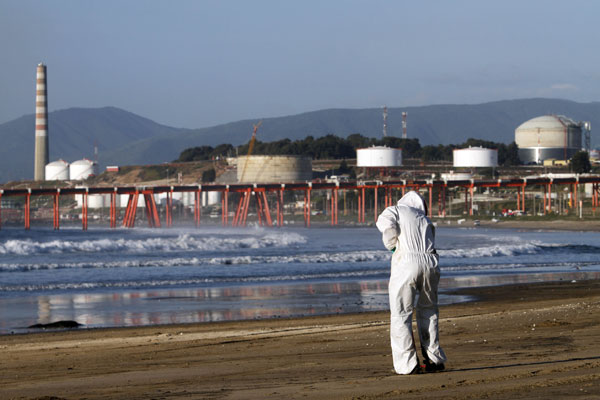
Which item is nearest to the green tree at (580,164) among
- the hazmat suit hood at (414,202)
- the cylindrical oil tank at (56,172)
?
the cylindrical oil tank at (56,172)

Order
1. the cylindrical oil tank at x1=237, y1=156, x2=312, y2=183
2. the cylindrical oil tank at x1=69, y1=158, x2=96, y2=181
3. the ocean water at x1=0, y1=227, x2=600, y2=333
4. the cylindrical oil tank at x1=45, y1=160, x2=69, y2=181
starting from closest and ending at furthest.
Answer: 1. the ocean water at x1=0, y1=227, x2=600, y2=333
2. the cylindrical oil tank at x1=237, y1=156, x2=312, y2=183
3. the cylindrical oil tank at x1=45, y1=160, x2=69, y2=181
4. the cylindrical oil tank at x1=69, y1=158, x2=96, y2=181

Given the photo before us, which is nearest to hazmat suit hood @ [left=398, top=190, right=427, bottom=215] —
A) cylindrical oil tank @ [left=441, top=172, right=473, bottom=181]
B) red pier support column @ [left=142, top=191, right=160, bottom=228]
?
red pier support column @ [left=142, top=191, right=160, bottom=228]

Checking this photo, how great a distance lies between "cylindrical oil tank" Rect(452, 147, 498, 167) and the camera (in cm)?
12612

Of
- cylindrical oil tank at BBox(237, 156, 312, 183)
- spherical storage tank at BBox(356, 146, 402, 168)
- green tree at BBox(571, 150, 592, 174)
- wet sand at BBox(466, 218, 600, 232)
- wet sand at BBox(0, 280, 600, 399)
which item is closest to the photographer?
wet sand at BBox(0, 280, 600, 399)

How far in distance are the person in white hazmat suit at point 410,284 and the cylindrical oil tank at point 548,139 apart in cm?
14868

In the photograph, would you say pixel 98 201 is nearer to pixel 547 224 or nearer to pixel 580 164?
pixel 580 164

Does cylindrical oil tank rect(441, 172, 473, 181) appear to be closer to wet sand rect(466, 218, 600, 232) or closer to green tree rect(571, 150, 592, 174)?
green tree rect(571, 150, 592, 174)

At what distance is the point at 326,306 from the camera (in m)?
16.7

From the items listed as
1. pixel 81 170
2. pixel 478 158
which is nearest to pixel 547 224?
pixel 478 158

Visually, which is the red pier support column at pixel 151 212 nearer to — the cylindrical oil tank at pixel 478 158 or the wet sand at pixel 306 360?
the cylindrical oil tank at pixel 478 158

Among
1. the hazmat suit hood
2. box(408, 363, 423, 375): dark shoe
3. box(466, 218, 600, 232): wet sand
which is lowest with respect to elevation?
box(466, 218, 600, 232): wet sand

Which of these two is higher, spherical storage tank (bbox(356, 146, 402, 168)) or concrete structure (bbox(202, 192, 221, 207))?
spherical storage tank (bbox(356, 146, 402, 168))

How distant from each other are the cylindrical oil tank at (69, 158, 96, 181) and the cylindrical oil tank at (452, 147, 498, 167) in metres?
74.3

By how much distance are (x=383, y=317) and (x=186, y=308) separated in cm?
413
